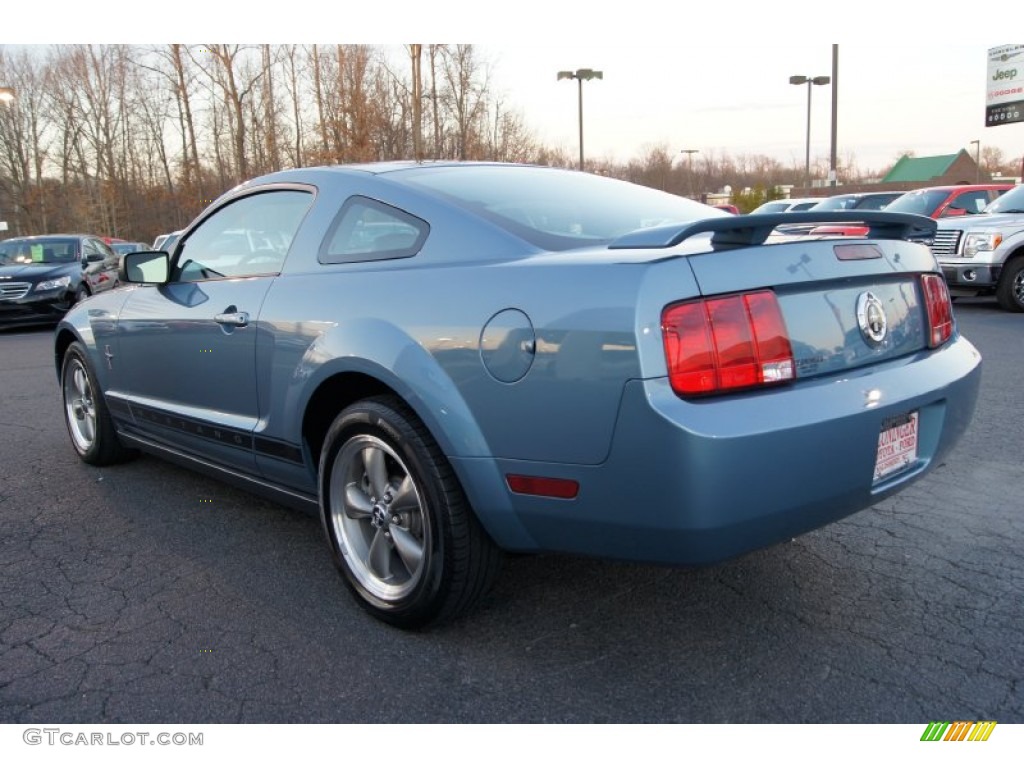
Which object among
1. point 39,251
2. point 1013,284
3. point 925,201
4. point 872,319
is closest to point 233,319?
point 872,319

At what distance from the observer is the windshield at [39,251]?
13984 millimetres

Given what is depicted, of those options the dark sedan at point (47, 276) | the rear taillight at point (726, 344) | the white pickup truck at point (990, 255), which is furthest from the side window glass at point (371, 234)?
the dark sedan at point (47, 276)

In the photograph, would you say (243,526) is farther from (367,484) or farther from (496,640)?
(496,640)

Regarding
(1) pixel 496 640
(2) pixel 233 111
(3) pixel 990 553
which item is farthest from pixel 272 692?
(2) pixel 233 111

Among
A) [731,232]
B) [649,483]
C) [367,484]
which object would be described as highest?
[731,232]

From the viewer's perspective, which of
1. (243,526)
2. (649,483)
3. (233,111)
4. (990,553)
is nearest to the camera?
(649,483)

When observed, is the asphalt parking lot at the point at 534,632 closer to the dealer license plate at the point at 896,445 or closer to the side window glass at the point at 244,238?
the dealer license plate at the point at 896,445

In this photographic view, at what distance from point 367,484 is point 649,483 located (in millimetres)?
1164

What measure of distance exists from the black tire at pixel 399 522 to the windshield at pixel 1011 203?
441 inches

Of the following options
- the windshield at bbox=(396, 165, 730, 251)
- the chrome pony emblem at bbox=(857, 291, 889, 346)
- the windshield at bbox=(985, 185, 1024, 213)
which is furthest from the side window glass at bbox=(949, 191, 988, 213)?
the chrome pony emblem at bbox=(857, 291, 889, 346)

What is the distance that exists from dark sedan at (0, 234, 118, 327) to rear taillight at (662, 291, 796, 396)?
12946mm

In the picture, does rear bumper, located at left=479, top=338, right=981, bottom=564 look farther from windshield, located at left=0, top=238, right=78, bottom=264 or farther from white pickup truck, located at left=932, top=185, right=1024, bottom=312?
windshield, located at left=0, top=238, right=78, bottom=264

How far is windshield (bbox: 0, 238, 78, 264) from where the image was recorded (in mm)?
13984

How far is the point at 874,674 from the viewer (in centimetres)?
235
